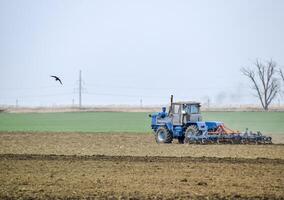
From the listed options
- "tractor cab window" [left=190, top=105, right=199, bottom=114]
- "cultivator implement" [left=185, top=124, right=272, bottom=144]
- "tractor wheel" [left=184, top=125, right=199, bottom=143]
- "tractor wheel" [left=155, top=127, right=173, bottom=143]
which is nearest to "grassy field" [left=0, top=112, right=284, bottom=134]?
"tractor cab window" [left=190, top=105, right=199, bottom=114]

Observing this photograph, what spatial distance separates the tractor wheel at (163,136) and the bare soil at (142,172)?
2.84 metres

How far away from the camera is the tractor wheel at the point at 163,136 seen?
3500 cm

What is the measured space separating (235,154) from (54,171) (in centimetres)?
919

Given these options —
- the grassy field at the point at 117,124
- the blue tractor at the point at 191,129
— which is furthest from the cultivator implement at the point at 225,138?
the grassy field at the point at 117,124

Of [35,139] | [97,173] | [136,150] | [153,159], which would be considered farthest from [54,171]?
[35,139]

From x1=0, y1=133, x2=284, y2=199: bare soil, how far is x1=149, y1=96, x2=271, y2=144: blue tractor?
3.99ft

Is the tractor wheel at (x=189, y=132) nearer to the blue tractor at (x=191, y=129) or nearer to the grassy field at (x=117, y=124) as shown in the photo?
the blue tractor at (x=191, y=129)

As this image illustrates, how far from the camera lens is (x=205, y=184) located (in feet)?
59.8

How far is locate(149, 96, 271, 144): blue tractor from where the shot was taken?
33188mm

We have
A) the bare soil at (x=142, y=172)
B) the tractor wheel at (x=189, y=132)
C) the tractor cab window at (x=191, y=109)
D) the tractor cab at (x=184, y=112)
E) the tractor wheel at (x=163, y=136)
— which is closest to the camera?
the bare soil at (x=142, y=172)

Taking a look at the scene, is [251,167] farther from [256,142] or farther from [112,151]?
[256,142]

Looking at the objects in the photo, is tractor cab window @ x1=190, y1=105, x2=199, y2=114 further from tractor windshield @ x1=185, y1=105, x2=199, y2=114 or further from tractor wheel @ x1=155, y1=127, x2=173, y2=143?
tractor wheel @ x1=155, y1=127, x2=173, y2=143

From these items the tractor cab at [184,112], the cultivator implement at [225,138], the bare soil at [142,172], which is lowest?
the bare soil at [142,172]

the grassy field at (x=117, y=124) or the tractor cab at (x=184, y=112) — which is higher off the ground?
the tractor cab at (x=184, y=112)
